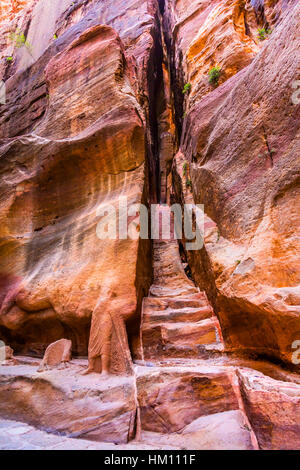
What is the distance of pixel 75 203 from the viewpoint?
7734 millimetres

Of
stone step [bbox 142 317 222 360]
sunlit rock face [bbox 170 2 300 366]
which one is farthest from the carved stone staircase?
sunlit rock face [bbox 170 2 300 366]

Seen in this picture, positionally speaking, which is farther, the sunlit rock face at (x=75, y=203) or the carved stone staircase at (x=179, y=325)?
the sunlit rock face at (x=75, y=203)

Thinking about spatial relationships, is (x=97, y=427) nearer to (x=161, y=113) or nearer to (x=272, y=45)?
(x=272, y=45)

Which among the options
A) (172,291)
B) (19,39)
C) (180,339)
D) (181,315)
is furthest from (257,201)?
(19,39)

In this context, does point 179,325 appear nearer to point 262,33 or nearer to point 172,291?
point 172,291

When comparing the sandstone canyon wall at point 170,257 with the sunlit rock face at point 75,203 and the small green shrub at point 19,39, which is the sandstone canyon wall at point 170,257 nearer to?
the sunlit rock face at point 75,203

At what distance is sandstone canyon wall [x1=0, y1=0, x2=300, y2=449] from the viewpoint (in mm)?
3820

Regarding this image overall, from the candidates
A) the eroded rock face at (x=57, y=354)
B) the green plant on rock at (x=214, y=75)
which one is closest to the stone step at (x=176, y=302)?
the eroded rock face at (x=57, y=354)

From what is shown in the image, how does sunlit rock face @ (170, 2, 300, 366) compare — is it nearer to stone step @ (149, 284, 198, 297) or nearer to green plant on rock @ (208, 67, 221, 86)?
stone step @ (149, 284, 198, 297)

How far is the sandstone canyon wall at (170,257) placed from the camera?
3.82 m

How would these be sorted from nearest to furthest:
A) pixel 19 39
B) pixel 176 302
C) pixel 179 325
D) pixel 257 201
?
1. pixel 257 201
2. pixel 179 325
3. pixel 176 302
4. pixel 19 39

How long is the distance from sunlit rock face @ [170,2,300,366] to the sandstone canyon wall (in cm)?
3

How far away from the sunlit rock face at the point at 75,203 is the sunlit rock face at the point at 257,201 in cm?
183

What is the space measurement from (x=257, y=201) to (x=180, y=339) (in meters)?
3.28
